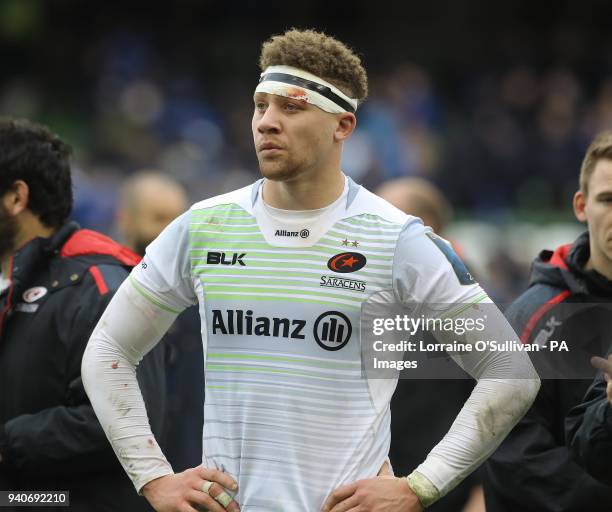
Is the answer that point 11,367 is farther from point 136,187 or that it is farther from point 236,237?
point 136,187

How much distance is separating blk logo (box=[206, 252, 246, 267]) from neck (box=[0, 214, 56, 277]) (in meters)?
1.36

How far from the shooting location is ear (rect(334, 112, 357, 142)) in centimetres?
416

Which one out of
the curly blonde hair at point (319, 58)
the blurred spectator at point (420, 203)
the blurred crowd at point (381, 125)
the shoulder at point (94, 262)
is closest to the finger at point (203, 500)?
the shoulder at point (94, 262)

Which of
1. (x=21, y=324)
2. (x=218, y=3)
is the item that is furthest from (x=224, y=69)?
(x=21, y=324)

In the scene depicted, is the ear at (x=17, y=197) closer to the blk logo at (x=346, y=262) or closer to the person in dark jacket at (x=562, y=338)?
the blk logo at (x=346, y=262)

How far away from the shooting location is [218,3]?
22062 millimetres

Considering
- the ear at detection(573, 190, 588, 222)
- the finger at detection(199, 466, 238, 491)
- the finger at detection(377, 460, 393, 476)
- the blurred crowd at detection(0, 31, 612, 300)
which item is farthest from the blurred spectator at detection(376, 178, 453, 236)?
the blurred crowd at detection(0, 31, 612, 300)

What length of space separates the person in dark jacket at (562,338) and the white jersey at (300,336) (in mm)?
853

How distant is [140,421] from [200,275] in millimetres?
526

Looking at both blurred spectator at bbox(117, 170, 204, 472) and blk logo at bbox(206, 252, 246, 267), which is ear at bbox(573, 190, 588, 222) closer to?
blk logo at bbox(206, 252, 246, 267)

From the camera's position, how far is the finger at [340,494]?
378 cm

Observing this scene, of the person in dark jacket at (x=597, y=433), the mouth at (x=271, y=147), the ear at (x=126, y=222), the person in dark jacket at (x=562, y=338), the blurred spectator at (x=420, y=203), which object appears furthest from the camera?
the ear at (x=126, y=222)

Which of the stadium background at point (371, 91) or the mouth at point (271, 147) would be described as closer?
the mouth at point (271, 147)

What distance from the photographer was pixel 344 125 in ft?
13.7
